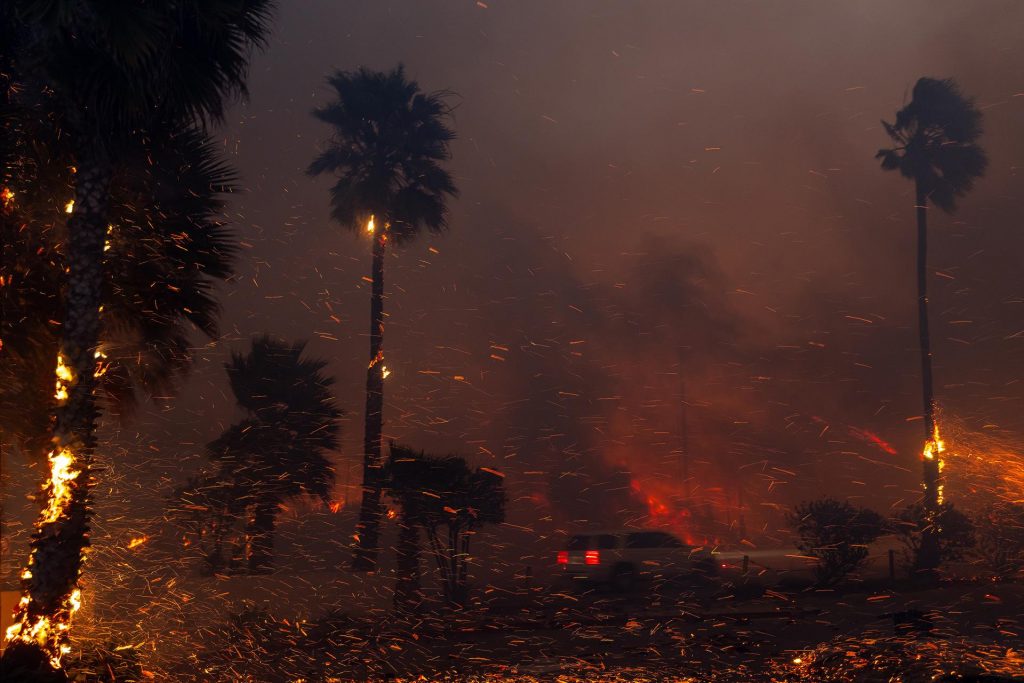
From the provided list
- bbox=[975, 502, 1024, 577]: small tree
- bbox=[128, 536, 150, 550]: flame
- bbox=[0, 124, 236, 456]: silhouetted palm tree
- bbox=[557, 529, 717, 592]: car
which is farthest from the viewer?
bbox=[975, 502, 1024, 577]: small tree

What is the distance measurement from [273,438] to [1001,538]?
2490 centimetres

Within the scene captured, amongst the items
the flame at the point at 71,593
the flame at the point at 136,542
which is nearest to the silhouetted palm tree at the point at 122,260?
the flame at the point at 71,593

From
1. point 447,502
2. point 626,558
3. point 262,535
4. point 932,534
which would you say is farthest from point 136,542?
point 932,534

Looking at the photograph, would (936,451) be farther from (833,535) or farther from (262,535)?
(262,535)

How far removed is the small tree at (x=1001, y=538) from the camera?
30.1m

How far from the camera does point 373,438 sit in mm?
28719

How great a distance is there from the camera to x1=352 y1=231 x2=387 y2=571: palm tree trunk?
2640cm

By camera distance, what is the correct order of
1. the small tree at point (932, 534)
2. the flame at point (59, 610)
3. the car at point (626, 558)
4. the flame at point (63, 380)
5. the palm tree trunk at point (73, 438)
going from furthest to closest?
the small tree at point (932, 534)
the car at point (626, 558)
the flame at point (63, 380)
the palm tree trunk at point (73, 438)
the flame at point (59, 610)

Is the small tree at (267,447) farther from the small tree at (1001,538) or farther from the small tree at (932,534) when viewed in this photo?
the small tree at (1001,538)

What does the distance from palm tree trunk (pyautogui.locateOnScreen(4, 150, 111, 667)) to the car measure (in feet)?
44.3

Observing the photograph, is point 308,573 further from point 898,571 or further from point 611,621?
point 898,571

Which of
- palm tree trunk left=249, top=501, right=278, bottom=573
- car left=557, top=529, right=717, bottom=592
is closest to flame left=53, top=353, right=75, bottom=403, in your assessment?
car left=557, top=529, right=717, bottom=592

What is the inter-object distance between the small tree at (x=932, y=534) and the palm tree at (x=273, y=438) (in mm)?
17841

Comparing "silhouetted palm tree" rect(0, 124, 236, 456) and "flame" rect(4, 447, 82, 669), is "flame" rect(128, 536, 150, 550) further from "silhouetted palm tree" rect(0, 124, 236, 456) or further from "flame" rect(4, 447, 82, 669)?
"flame" rect(4, 447, 82, 669)
